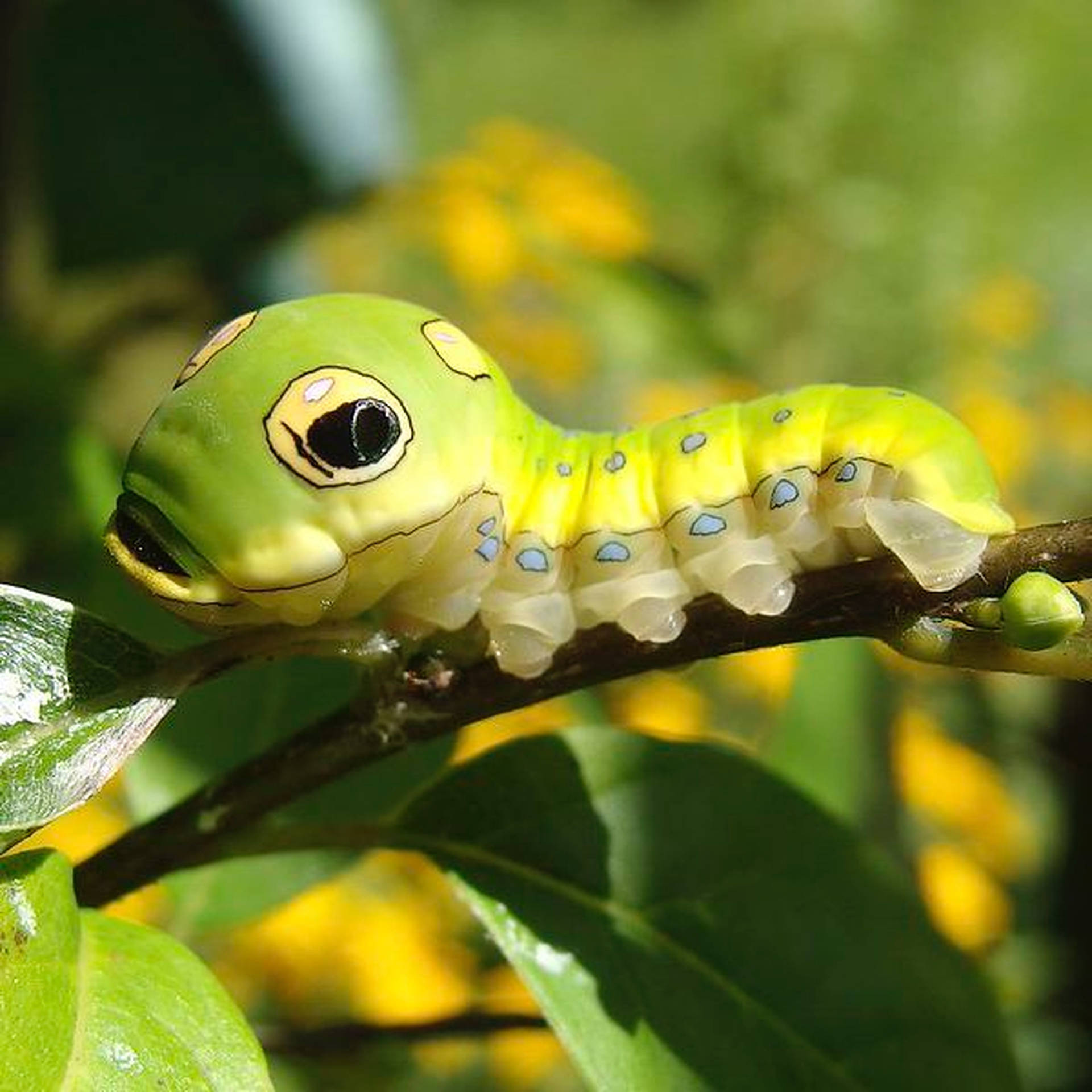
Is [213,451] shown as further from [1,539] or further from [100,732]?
[1,539]

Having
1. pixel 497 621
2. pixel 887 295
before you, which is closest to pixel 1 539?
pixel 497 621

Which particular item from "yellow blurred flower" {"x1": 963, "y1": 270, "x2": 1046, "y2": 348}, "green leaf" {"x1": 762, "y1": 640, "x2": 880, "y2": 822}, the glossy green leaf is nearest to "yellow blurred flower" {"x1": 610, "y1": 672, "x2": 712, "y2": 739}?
"green leaf" {"x1": 762, "y1": 640, "x2": 880, "y2": 822}

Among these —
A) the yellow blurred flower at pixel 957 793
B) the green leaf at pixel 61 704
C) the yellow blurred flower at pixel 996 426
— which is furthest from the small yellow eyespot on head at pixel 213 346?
the yellow blurred flower at pixel 996 426

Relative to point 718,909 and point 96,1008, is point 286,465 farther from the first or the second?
point 718,909

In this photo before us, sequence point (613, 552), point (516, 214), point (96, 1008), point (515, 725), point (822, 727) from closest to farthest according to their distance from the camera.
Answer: point (96, 1008), point (613, 552), point (822, 727), point (515, 725), point (516, 214)

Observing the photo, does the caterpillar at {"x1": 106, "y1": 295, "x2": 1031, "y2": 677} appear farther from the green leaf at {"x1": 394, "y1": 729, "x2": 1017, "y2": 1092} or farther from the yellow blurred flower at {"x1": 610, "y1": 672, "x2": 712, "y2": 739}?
the yellow blurred flower at {"x1": 610, "y1": 672, "x2": 712, "y2": 739}

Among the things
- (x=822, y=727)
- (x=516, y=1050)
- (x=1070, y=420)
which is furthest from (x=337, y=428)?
(x=1070, y=420)

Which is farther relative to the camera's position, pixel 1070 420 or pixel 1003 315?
pixel 1003 315
